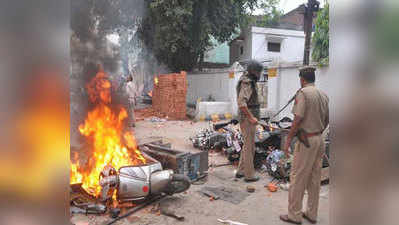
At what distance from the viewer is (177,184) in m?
4.41

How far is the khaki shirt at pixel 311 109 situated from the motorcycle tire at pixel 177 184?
1.88 metres

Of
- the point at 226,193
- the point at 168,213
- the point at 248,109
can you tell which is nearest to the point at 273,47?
the point at 248,109

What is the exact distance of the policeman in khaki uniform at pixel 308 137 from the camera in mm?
3506

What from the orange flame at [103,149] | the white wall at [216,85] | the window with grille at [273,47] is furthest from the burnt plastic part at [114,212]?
the window with grille at [273,47]

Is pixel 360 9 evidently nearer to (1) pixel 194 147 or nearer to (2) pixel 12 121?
(2) pixel 12 121

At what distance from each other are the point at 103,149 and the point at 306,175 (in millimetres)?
3438

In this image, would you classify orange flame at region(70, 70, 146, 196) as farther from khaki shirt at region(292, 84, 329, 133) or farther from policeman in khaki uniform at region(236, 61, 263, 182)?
khaki shirt at region(292, 84, 329, 133)

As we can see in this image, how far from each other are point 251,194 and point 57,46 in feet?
14.2

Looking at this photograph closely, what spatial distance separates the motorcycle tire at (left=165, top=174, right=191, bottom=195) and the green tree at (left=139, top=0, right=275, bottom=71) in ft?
39.7

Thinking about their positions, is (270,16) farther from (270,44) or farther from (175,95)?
(175,95)

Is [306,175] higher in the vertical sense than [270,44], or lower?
lower

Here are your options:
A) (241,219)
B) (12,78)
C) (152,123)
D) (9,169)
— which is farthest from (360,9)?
(152,123)

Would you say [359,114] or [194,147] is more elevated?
[359,114]

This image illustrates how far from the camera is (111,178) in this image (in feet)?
12.8
